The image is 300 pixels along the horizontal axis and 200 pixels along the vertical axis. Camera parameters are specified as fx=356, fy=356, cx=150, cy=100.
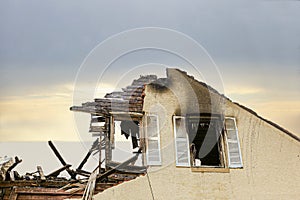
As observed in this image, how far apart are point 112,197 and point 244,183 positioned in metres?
3.71

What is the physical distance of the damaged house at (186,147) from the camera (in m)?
9.31

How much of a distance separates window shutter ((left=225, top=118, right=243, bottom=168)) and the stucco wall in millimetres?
138

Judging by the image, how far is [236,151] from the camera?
10.2 m

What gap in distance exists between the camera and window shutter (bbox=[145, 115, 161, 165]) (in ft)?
30.9

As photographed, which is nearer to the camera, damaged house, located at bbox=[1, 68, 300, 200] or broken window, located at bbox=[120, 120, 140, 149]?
damaged house, located at bbox=[1, 68, 300, 200]

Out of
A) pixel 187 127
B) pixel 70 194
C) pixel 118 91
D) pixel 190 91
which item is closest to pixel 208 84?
pixel 190 91

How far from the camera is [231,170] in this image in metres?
9.92

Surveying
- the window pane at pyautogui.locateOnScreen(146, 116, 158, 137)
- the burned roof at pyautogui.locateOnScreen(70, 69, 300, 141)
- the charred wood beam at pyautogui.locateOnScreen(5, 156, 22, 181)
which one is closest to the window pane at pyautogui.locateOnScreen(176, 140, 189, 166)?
the window pane at pyautogui.locateOnScreen(146, 116, 158, 137)

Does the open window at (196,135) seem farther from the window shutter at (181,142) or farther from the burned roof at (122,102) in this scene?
the burned roof at (122,102)

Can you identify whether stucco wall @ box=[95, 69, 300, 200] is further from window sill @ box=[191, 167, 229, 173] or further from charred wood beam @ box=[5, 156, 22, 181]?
charred wood beam @ box=[5, 156, 22, 181]

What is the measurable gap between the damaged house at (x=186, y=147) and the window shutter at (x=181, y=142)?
3 cm

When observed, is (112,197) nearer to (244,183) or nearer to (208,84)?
(244,183)

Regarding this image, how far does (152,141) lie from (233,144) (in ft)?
8.04

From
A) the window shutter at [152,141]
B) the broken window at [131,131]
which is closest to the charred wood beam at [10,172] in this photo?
the broken window at [131,131]
